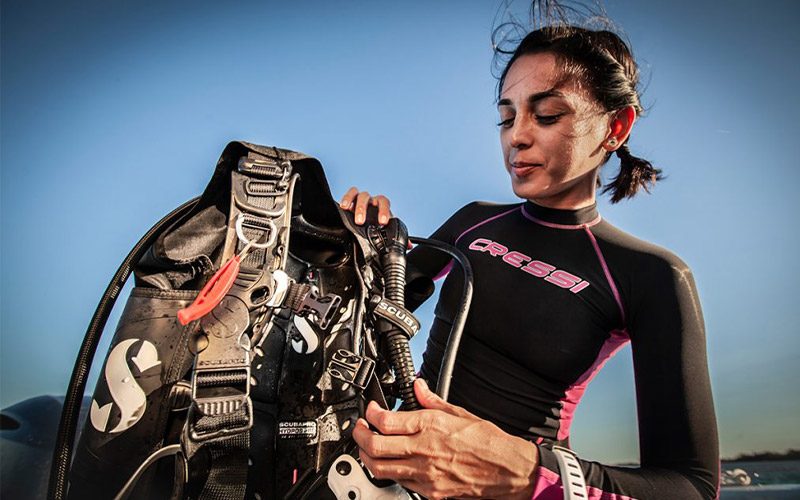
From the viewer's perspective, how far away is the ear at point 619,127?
60.9 inches

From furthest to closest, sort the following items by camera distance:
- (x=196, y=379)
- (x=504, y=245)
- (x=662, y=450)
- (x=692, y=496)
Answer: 1. (x=504, y=245)
2. (x=662, y=450)
3. (x=692, y=496)
4. (x=196, y=379)

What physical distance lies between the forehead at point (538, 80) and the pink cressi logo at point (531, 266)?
1.79ft

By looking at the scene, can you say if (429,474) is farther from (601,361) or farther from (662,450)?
(601,361)

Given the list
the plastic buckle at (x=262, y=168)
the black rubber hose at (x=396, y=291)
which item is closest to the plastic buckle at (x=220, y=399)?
the black rubber hose at (x=396, y=291)

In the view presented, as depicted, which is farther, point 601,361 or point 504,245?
point 504,245

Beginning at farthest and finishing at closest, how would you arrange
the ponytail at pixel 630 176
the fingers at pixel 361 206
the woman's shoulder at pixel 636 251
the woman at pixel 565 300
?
the ponytail at pixel 630 176, the woman's shoulder at pixel 636 251, the fingers at pixel 361 206, the woman at pixel 565 300

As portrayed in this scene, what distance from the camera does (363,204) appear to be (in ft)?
4.03

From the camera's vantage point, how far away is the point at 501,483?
2.91 feet

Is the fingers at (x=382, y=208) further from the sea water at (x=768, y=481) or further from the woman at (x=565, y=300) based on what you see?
the sea water at (x=768, y=481)

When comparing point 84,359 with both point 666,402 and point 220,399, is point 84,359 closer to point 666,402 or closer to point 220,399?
point 220,399

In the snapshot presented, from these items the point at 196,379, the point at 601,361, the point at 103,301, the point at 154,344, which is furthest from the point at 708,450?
the point at 103,301

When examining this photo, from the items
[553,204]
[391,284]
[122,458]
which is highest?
[553,204]

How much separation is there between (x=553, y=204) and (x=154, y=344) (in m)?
1.38

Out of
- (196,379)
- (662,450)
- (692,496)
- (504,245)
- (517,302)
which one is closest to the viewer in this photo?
(196,379)
